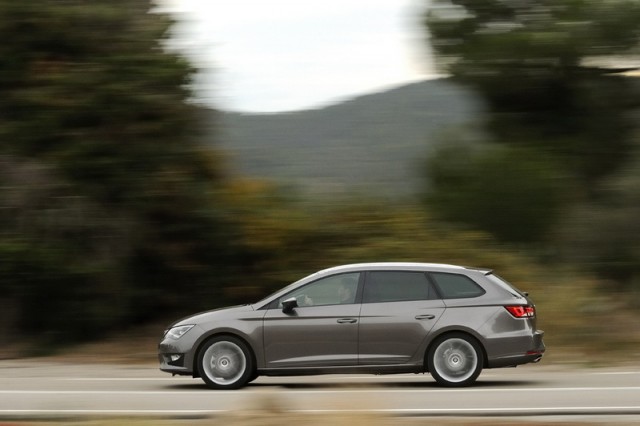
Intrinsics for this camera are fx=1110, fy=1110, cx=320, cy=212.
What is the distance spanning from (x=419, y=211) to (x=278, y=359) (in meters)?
9.77

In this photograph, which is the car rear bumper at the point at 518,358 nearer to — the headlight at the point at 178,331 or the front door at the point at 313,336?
A: the front door at the point at 313,336

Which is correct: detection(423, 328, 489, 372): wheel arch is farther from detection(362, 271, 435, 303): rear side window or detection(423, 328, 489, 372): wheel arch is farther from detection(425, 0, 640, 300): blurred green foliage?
detection(425, 0, 640, 300): blurred green foliage

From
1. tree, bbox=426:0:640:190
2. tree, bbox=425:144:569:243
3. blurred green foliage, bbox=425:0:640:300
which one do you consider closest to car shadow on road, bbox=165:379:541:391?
blurred green foliage, bbox=425:0:640:300

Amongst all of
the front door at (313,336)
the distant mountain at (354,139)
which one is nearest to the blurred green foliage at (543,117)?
the distant mountain at (354,139)

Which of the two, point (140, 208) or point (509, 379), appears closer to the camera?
point (509, 379)

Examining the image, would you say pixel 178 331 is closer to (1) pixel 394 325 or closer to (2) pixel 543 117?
(1) pixel 394 325

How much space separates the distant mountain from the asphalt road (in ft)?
21.5

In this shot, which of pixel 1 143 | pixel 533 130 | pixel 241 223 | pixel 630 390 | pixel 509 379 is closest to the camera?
pixel 630 390

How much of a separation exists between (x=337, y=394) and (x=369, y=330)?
11.8ft

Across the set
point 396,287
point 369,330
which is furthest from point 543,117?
point 369,330

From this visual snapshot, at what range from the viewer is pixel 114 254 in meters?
19.8

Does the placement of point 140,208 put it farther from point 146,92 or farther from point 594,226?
point 594,226

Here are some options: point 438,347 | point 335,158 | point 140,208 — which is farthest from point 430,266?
point 335,158

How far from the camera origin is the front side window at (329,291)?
1326 cm
